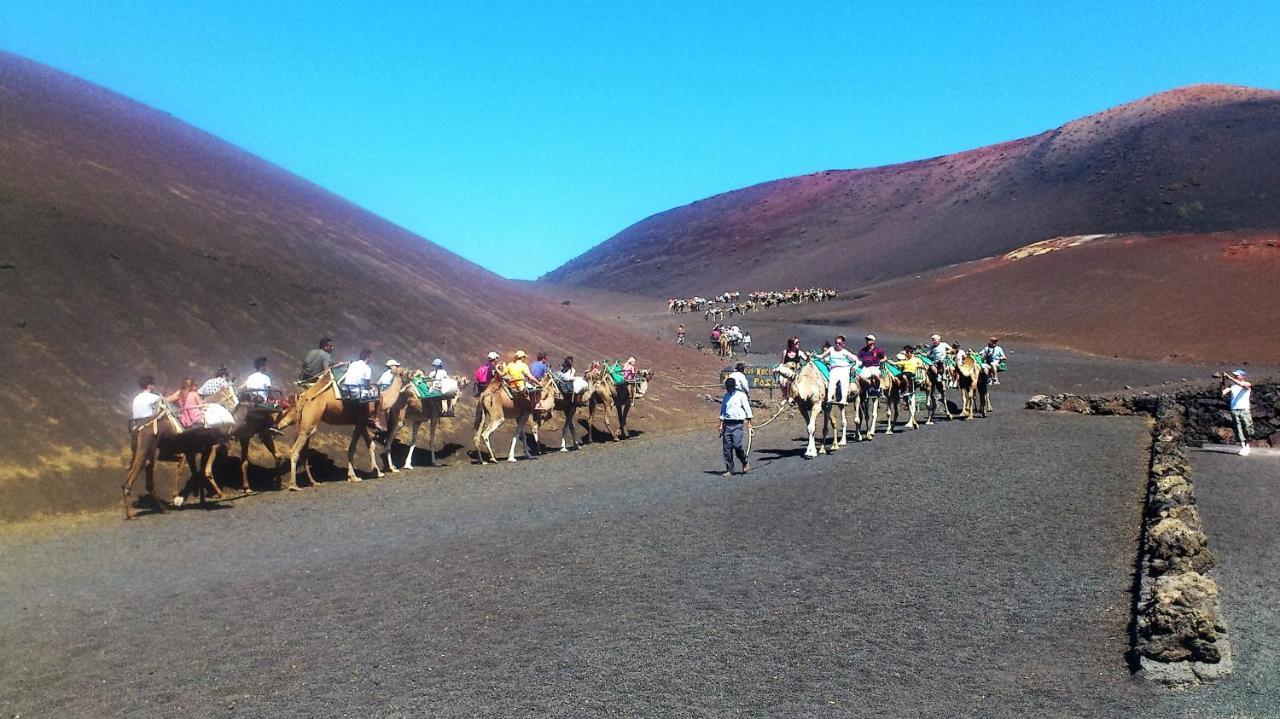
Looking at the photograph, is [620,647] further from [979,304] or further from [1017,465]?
[979,304]

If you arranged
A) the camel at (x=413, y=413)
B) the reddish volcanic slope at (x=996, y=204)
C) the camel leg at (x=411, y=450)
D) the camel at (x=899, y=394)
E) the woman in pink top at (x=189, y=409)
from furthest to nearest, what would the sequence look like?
the reddish volcanic slope at (x=996, y=204) < the camel at (x=899, y=394) < the camel leg at (x=411, y=450) < the camel at (x=413, y=413) < the woman in pink top at (x=189, y=409)

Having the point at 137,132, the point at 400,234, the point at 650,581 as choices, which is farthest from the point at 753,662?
the point at 400,234

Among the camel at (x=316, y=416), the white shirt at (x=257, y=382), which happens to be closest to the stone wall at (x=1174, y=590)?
the camel at (x=316, y=416)

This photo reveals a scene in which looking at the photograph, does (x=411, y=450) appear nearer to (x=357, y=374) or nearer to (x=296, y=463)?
(x=357, y=374)

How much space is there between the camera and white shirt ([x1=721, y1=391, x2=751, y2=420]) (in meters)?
16.9

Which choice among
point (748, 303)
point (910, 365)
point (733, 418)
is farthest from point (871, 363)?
point (748, 303)

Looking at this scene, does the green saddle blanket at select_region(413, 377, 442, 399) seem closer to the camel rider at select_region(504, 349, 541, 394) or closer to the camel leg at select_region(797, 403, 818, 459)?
the camel rider at select_region(504, 349, 541, 394)

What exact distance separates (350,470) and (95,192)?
48.1ft

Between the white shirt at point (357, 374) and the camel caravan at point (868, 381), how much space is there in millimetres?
8385

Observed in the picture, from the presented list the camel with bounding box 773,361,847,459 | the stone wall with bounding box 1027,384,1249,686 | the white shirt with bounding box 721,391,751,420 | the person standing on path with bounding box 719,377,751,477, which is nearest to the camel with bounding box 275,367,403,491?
the person standing on path with bounding box 719,377,751,477

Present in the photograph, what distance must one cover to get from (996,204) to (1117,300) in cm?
5478

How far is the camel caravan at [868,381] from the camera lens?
1931 cm

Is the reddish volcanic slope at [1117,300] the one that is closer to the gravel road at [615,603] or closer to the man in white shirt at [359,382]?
the gravel road at [615,603]

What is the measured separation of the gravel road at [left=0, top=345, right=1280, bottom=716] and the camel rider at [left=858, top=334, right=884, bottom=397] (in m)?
4.98
